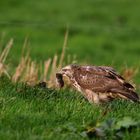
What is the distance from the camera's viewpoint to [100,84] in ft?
33.9

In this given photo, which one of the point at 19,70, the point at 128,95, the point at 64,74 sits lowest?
the point at 128,95

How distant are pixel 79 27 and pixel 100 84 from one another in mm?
18353

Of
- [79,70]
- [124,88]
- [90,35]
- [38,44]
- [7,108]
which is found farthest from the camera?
[90,35]

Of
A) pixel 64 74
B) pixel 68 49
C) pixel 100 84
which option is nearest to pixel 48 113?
pixel 100 84

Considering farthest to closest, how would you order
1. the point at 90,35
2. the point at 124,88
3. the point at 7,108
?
1. the point at 90,35
2. the point at 124,88
3. the point at 7,108

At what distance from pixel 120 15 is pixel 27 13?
3819 mm

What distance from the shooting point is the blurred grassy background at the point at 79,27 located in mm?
24703

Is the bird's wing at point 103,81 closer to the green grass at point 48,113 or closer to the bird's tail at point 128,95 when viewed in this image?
the bird's tail at point 128,95

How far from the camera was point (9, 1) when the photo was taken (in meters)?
32.2

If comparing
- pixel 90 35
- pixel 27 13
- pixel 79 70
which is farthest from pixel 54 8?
pixel 79 70

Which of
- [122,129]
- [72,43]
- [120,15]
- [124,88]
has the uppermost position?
[120,15]

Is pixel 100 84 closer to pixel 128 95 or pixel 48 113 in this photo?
pixel 128 95

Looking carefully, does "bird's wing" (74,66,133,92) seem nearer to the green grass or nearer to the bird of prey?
the bird of prey

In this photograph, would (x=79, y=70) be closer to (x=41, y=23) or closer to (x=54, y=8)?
(x=41, y=23)
